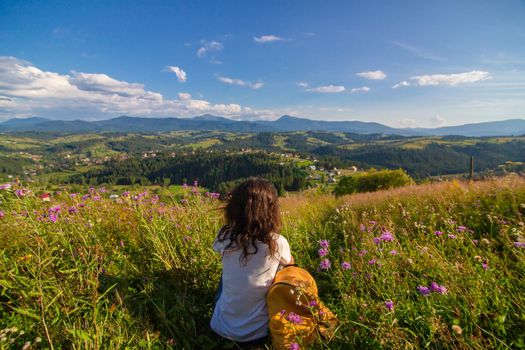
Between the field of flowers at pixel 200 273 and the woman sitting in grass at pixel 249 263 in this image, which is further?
Result: the woman sitting in grass at pixel 249 263

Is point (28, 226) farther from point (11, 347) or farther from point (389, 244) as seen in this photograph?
point (389, 244)

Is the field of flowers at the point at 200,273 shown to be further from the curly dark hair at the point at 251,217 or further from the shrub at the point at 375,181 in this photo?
the shrub at the point at 375,181

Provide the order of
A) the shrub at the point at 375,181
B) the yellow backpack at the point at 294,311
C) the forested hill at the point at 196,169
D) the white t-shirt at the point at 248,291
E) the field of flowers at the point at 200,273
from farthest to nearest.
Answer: the forested hill at the point at 196,169
the shrub at the point at 375,181
the white t-shirt at the point at 248,291
the yellow backpack at the point at 294,311
the field of flowers at the point at 200,273

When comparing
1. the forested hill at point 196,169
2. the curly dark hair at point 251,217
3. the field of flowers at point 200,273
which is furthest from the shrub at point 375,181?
the forested hill at point 196,169

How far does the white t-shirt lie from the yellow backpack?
6.1 inches

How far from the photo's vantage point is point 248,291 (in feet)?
7.76

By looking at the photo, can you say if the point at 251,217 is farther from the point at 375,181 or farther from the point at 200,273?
the point at 375,181

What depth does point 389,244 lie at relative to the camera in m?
2.53

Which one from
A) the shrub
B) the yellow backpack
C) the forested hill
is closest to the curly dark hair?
the yellow backpack

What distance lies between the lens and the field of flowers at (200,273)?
1685 millimetres

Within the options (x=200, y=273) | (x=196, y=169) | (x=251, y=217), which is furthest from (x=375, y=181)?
(x=196, y=169)

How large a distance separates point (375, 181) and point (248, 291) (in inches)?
826

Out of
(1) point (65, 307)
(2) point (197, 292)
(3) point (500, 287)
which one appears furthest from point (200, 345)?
(3) point (500, 287)

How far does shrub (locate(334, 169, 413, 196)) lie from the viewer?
18984 mm
